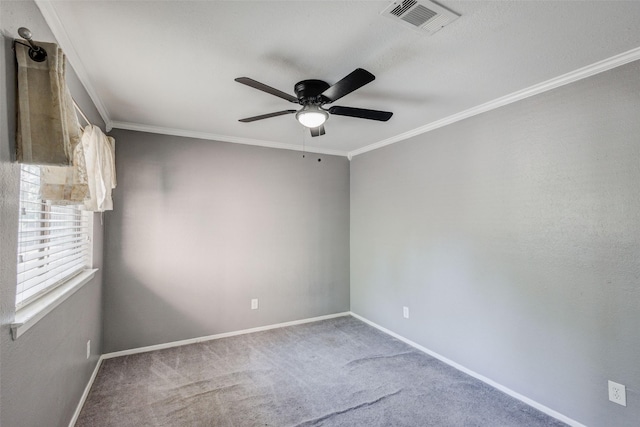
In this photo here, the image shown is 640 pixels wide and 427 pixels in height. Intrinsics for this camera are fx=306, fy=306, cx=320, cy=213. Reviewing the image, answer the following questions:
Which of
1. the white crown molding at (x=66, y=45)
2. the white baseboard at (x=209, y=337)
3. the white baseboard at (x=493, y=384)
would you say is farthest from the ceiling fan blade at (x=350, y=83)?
the white baseboard at (x=209, y=337)

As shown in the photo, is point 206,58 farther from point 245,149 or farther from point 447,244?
point 447,244

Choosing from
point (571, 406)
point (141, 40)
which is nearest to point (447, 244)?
point (571, 406)

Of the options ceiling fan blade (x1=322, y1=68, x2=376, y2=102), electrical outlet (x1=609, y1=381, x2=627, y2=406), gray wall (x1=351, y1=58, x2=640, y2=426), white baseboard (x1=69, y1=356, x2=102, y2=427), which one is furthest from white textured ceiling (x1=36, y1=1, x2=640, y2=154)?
white baseboard (x1=69, y1=356, x2=102, y2=427)

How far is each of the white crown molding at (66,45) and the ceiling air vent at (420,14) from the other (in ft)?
5.32

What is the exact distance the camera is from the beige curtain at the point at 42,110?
1.24 m

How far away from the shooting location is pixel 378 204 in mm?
3990

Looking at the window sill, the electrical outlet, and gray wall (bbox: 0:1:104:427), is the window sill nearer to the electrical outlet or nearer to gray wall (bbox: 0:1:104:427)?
gray wall (bbox: 0:1:104:427)

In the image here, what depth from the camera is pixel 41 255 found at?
1.64 metres

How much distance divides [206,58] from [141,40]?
1.18ft

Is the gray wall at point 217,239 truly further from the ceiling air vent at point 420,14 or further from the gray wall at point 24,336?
the ceiling air vent at point 420,14

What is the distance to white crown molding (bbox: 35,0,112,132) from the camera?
4.84ft

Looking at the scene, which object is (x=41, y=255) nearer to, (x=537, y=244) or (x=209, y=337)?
(x=209, y=337)

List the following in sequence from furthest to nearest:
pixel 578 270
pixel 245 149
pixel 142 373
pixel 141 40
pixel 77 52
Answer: pixel 245 149, pixel 142 373, pixel 578 270, pixel 77 52, pixel 141 40

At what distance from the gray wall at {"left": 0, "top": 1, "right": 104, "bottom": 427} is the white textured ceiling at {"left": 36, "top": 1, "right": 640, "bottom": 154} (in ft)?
0.91
